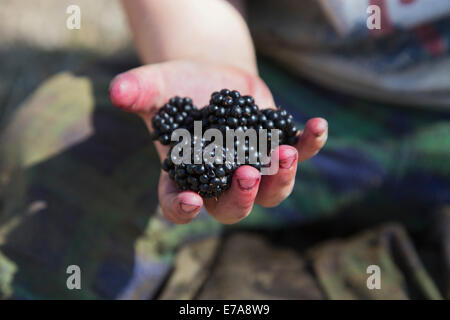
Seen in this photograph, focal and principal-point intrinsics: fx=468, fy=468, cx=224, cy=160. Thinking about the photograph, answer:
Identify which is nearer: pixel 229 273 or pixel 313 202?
pixel 229 273

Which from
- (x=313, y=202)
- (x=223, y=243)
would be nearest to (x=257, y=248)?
(x=223, y=243)

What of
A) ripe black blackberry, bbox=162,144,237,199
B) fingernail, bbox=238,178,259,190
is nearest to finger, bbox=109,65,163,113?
ripe black blackberry, bbox=162,144,237,199

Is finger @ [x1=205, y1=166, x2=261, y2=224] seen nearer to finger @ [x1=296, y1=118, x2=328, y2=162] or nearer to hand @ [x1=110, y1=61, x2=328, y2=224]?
hand @ [x1=110, y1=61, x2=328, y2=224]

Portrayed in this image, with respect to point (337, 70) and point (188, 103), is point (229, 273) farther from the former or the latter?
point (337, 70)

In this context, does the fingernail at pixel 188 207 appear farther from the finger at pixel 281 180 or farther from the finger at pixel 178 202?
the finger at pixel 281 180

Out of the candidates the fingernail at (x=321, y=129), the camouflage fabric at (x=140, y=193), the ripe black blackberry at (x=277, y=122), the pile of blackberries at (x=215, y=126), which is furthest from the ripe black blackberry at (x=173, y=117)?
the camouflage fabric at (x=140, y=193)

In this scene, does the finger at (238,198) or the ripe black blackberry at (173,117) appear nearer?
the finger at (238,198)
